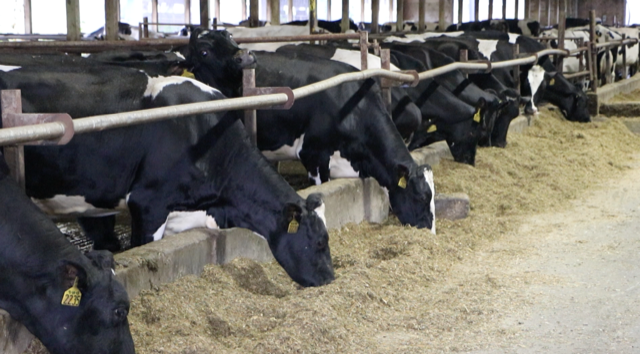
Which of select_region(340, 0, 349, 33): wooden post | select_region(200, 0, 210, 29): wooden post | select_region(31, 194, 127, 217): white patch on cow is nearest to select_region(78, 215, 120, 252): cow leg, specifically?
select_region(31, 194, 127, 217): white patch on cow

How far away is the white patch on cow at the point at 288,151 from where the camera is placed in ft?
22.9

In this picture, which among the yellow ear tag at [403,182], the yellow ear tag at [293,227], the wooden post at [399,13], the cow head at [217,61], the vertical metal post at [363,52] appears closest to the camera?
the yellow ear tag at [293,227]

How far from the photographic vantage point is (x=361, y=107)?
6.77m

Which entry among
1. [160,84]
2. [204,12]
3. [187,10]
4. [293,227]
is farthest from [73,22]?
[187,10]

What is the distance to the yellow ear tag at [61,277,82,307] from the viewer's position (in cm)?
306

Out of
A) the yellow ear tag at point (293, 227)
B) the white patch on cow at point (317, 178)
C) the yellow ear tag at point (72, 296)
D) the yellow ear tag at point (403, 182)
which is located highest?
the yellow ear tag at point (72, 296)

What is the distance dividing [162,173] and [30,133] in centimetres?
185

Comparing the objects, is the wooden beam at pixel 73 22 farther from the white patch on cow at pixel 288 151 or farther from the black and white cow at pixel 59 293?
the black and white cow at pixel 59 293

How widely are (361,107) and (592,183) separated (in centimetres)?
300

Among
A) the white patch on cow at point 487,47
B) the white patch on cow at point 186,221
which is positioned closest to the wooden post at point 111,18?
the white patch on cow at point 186,221

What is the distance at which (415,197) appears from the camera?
20.4 feet

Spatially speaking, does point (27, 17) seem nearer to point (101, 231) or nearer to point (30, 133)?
point (101, 231)

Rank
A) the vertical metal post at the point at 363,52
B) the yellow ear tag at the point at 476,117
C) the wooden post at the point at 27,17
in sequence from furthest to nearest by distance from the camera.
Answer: the wooden post at the point at 27,17 → the yellow ear tag at the point at 476,117 → the vertical metal post at the point at 363,52

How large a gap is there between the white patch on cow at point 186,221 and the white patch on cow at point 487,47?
8.81 metres
